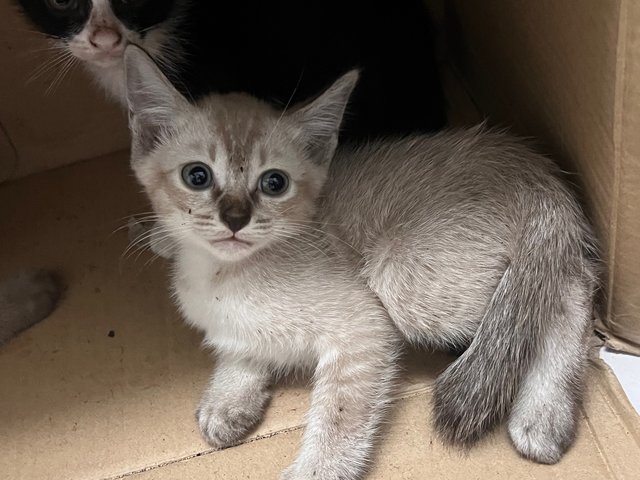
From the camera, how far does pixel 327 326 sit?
4.03ft

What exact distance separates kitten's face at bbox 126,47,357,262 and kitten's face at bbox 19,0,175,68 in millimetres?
249

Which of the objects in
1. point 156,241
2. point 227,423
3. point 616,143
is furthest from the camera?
point 156,241

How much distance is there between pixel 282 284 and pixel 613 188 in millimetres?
534

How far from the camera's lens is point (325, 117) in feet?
3.98

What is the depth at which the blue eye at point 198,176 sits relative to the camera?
1.15 m

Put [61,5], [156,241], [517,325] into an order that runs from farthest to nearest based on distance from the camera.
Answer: [156,241] < [61,5] < [517,325]

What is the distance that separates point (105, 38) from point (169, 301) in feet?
1.77

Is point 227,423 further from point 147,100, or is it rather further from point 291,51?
point 291,51

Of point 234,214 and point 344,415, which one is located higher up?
point 234,214

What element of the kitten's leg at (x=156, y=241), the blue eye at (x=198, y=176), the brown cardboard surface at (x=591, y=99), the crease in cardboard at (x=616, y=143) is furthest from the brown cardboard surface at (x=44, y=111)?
the crease in cardboard at (x=616, y=143)

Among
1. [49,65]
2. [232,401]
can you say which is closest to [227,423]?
[232,401]

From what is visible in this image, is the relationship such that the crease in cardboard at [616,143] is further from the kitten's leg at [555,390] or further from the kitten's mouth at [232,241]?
the kitten's mouth at [232,241]

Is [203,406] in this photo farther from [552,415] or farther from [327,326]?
[552,415]

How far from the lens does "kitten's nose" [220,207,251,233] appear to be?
1.09 metres
